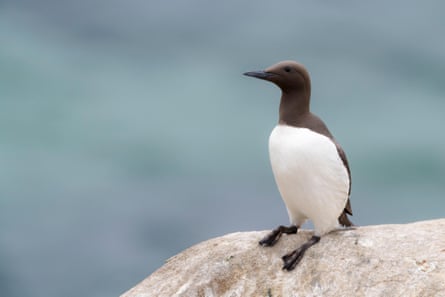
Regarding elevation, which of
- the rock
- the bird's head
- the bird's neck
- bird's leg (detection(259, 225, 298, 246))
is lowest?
the rock

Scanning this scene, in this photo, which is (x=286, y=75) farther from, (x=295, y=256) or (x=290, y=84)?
(x=295, y=256)

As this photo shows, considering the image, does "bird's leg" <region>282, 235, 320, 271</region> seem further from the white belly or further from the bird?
the white belly

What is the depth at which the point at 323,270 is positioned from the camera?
7629 mm

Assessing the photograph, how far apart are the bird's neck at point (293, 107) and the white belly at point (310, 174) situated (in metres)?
0.10

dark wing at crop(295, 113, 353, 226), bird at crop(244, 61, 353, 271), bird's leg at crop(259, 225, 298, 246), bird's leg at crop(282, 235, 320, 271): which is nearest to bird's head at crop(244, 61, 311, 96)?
bird at crop(244, 61, 353, 271)

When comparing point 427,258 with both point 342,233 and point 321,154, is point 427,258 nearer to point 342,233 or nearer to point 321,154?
point 342,233

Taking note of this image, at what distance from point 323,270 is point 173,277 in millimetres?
1845

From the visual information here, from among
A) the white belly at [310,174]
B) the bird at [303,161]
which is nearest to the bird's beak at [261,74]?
the bird at [303,161]

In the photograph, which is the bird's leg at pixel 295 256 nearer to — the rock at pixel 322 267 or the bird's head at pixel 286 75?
the rock at pixel 322 267

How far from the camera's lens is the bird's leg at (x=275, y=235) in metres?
8.17

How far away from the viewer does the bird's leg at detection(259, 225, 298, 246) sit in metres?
8.17

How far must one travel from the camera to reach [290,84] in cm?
799

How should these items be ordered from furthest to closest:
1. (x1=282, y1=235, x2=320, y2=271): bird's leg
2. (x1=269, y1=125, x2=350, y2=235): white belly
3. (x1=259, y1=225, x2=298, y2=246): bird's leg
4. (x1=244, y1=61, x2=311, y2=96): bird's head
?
(x1=259, y1=225, x2=298, y2=246): bird's leg < (x1=244, y1=61, x2=311, y2=96): bird's head < (x1=282, y1=235, x2=320, y2=271): bird's leg < (x1=269, y1=125, x2=350, y2=235): white belly

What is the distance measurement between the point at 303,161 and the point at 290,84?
0.95 metres
